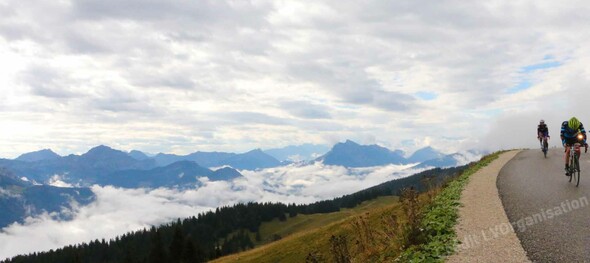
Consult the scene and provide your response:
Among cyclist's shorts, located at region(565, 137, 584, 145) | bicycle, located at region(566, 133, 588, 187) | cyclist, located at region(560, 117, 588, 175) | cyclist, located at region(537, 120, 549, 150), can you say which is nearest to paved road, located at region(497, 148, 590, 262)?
bicycle, located at region(566, 133, 588, 187)

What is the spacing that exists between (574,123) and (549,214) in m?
10.2

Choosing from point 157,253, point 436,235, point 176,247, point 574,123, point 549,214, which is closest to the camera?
point 436,235

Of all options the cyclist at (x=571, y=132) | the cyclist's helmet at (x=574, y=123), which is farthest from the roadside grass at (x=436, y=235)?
the cyclist's helmet at (x=574, y=123)

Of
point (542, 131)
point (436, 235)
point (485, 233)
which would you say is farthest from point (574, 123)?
point (542, 131)

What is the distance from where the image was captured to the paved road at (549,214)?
965cm

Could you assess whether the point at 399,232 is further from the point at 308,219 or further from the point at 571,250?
the point at 308,219

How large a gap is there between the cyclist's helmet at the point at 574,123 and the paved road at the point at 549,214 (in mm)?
2719

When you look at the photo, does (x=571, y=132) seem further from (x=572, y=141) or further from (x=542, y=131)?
(x=542, y=131)

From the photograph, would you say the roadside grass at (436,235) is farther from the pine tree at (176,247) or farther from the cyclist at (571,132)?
the pine tree at (176,247)

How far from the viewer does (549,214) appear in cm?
1345

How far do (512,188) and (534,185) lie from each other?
4.60 ft

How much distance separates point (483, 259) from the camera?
924 centimetres

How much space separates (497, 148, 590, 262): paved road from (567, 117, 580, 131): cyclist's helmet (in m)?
2.72

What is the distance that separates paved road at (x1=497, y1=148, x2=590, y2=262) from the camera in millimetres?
9648
